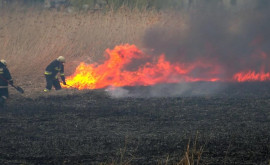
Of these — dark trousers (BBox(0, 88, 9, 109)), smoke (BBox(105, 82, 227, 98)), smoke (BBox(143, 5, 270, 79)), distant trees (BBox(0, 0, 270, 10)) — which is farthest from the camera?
distant trees (BBox(0, 0, 270, 10))

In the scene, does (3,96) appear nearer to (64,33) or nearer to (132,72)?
(132,72)

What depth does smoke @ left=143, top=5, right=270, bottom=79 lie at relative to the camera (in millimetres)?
23219

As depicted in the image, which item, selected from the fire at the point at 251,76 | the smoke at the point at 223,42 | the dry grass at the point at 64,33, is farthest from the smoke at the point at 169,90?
the dry grass at the point at 64,33

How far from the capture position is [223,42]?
78.5 ft

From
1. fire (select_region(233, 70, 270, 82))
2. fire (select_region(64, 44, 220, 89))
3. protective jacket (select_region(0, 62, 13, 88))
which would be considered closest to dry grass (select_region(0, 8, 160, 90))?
fire (select_region(64, 44, 220, 89))

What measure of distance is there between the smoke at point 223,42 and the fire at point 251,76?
0.79 feet

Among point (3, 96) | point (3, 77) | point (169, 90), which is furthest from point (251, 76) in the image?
point (3, 96)

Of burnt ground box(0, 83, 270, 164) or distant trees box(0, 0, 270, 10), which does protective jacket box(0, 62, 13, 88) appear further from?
distant trees box(0, 0, 270, 10)

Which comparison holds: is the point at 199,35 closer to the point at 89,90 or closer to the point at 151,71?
the point at 151,71

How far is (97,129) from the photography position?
1295 centimetres

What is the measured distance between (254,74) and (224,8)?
22.1 ft

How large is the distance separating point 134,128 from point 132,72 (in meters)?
9.20

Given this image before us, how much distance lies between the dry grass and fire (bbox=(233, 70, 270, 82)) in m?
12.3

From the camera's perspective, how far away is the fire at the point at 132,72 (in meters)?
21.8
